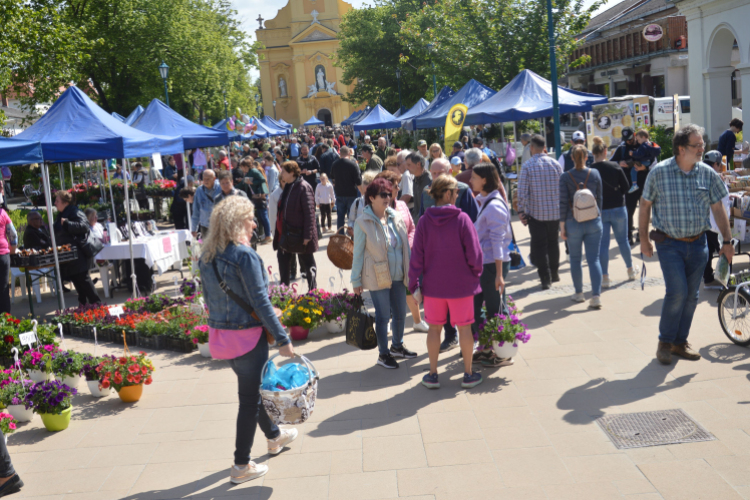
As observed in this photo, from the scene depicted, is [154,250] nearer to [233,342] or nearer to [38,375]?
[38,375]

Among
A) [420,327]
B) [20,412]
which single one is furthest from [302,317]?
[20,412]

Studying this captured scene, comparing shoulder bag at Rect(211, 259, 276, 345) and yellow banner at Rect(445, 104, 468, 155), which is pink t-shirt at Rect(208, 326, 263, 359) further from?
yellow banner at Rect(445, 104, 468, 155)

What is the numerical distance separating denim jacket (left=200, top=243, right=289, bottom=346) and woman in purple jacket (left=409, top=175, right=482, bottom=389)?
1647mm

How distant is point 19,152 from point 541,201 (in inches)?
248

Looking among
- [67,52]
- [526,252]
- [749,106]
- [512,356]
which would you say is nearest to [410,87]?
[67,52]

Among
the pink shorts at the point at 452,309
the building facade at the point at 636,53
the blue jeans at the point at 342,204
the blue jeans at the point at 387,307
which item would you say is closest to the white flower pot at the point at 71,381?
the blue jeans at the point at 387,307

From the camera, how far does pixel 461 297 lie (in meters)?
5.39

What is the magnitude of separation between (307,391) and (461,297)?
1654mm

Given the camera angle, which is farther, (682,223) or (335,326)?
(335,326)

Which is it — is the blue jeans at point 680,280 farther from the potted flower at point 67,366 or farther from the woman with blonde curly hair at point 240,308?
the potted flower at point 67,366

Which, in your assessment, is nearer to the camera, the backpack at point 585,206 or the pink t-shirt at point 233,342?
the pink t-shirt at point 233,342

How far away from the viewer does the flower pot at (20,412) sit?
5.75 m

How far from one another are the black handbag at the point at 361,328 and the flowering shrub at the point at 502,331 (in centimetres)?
97

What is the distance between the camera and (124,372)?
599cm
